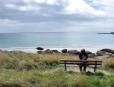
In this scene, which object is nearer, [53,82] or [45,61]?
[53,82]

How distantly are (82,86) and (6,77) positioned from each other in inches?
105

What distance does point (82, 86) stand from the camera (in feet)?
19.4

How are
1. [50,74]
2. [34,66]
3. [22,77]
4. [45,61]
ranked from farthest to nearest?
1. [45,61]
2. [34,66]
3. [50,74]
4. [22,77]

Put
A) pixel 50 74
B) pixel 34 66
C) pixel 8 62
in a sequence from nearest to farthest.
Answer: pixel 50 74 → pixel 34 66 → pixel 8 62

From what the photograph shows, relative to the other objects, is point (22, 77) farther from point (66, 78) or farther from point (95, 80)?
point (95, 80)

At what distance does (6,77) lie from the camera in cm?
618

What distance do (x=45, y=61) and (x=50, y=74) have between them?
11.9ft

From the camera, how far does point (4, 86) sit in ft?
18.9

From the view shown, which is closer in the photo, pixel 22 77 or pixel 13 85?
pixel 13 85

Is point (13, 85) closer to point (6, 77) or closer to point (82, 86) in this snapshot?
point (6, 77)

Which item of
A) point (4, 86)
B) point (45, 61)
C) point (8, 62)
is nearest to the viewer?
point (4, 86)

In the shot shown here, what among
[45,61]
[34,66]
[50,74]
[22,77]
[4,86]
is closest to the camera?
[4,86]

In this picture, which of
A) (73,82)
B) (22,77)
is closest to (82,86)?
(73,82)

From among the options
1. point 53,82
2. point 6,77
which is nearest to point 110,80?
point 53,82
